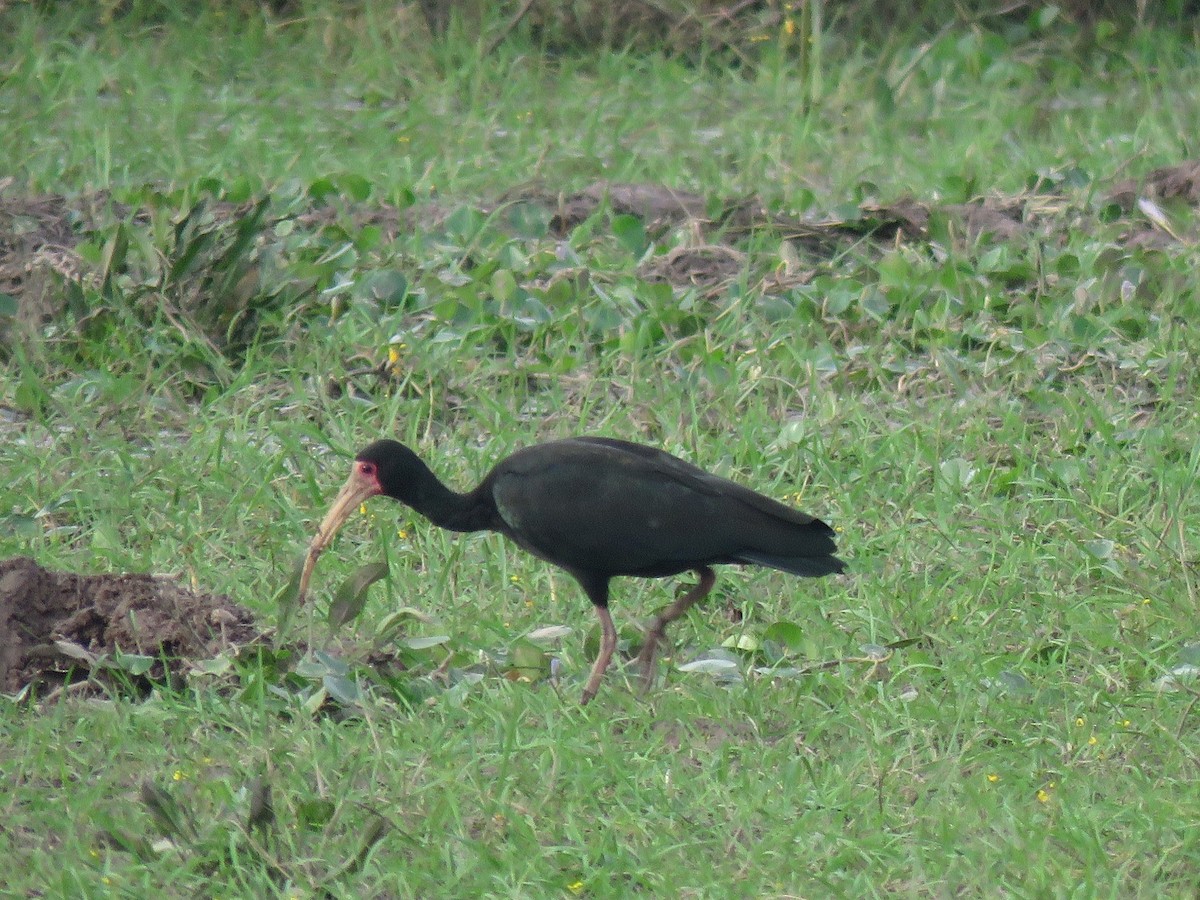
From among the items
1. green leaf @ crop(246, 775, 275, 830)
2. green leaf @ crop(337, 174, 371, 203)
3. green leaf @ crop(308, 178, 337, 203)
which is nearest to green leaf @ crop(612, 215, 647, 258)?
green leaf @ crop(337, 174, 371, 203)

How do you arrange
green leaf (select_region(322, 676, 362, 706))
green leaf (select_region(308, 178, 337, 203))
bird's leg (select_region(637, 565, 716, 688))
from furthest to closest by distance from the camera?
1. green leaf (select_region(308, 178, 337, 203))
2. bird's leg (select_region(637, 565, 716, 688))
3. green leaf (select_region(322, 676, 362, 706))

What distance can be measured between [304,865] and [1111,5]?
8.09m

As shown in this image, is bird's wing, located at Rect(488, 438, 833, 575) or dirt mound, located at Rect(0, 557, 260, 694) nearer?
dirt mound, located at Rect(0, 557, 260, 694)

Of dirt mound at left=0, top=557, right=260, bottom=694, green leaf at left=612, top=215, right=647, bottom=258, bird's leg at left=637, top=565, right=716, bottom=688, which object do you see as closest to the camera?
dirt mound at left=0, top=557, right=260, bottom=694

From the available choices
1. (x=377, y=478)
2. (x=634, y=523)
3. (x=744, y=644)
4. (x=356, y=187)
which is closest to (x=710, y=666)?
(x=744, y=644)

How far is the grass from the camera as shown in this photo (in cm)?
371

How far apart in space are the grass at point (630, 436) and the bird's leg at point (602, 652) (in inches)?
2.2

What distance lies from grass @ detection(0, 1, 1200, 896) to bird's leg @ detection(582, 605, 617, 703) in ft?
0.19

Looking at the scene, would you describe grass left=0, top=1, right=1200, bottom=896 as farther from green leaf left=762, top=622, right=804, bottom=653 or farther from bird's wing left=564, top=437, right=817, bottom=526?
bird's wing left=564, top=437, right=817, bottom=526

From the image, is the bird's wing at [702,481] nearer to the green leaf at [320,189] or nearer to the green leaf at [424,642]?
the green leaf at [424,642]

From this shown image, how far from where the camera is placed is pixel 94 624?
4520 mm

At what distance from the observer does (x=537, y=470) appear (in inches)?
185

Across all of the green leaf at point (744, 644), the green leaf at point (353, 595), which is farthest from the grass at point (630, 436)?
the green leaf at point (353, 595)

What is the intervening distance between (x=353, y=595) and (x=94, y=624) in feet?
2.04
